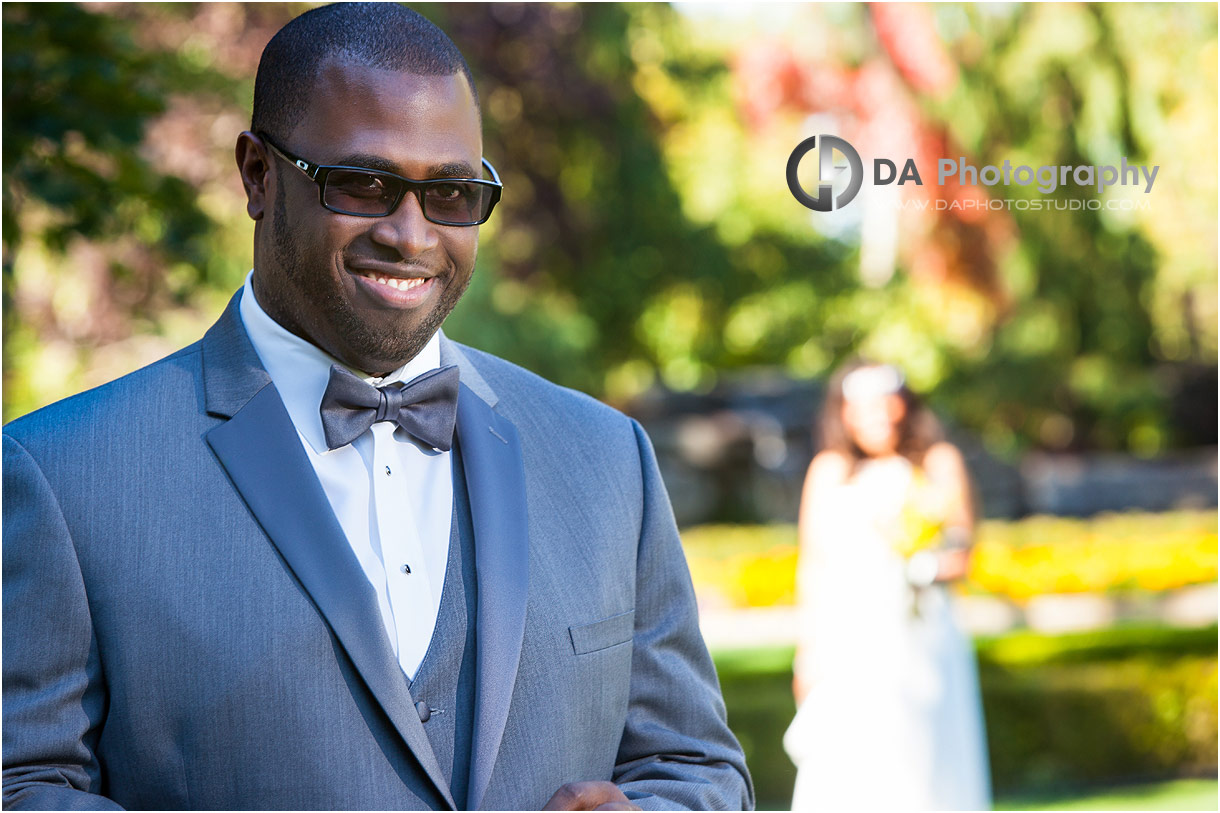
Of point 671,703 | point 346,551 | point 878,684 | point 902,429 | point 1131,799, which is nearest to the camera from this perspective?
point 346,551

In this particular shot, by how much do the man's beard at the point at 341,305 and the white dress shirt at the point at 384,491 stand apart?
0.06 metres

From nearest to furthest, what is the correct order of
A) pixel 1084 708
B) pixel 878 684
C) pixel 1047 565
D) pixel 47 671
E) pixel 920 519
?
pixel 47 671, pixel 878 684, pixel 920 519, pixel 1084 708, pixel 1047 565

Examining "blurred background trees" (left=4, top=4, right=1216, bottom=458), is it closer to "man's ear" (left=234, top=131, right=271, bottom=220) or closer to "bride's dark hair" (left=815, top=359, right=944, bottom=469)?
"bride's dark hair" (left=815, top=359, right=944, bottom=469)

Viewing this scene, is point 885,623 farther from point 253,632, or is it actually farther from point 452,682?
point 253,632

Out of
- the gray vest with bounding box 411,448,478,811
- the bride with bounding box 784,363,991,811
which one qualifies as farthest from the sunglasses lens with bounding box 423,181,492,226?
the bride with bounding box 784,363,991,811

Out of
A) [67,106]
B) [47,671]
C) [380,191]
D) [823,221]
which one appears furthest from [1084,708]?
[823,221]

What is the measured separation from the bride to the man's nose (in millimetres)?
3957

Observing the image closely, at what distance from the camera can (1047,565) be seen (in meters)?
9.56

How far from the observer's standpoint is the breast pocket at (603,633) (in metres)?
1.70

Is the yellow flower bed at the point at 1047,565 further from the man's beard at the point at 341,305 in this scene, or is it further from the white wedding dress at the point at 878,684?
the man's beard at the point at 341,305

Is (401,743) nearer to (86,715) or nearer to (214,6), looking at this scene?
(86,715)

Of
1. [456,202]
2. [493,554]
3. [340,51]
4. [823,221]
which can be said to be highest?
[823,221]

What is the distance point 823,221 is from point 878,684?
13102mm

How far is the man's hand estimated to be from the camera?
1.62m
